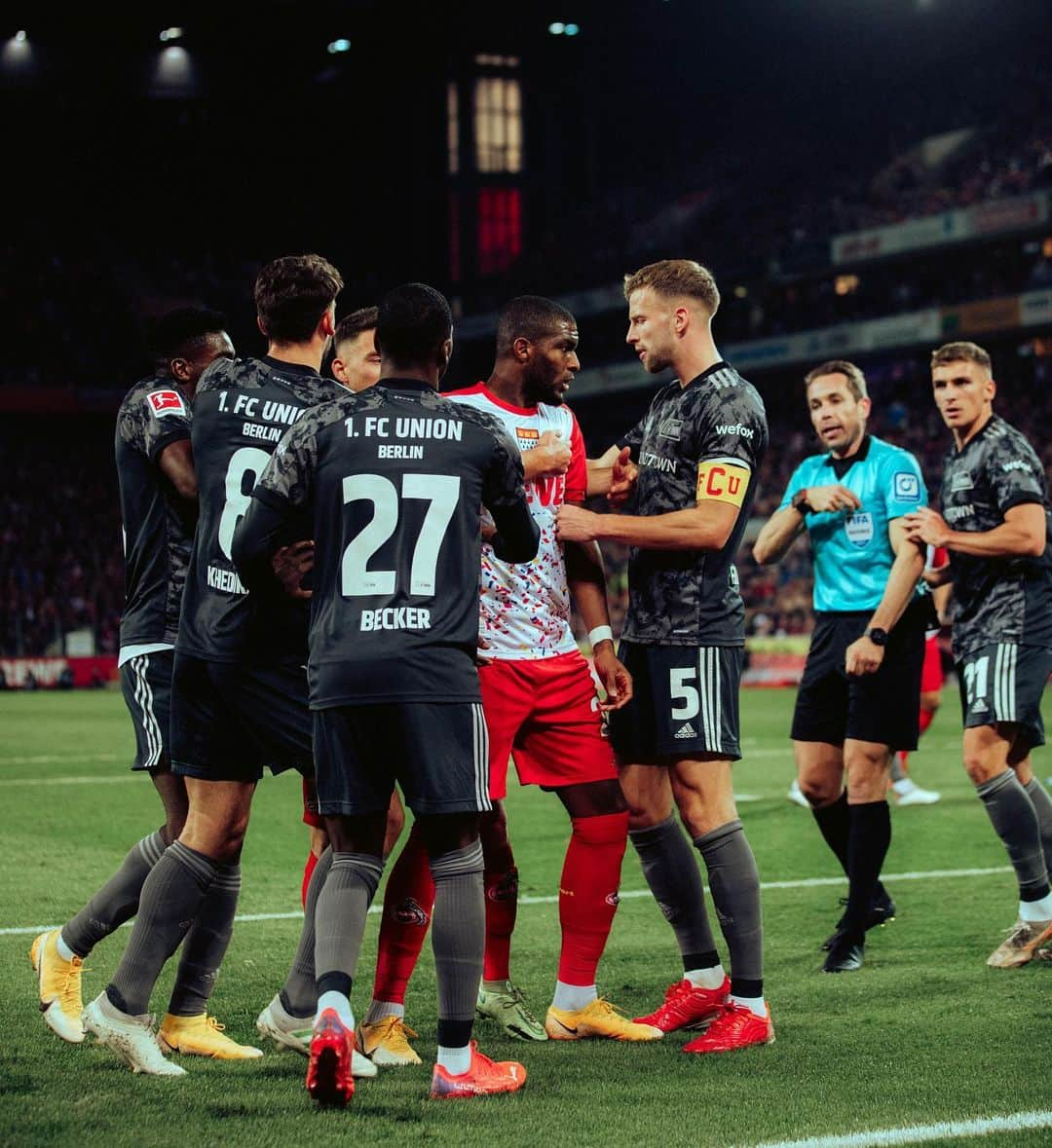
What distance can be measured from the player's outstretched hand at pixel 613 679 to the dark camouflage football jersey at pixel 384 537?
804 millimetres

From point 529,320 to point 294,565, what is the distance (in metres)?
1.15

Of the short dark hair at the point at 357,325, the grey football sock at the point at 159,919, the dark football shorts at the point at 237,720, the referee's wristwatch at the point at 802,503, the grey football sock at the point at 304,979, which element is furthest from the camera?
the referee's wristwatch at the point at 802,503

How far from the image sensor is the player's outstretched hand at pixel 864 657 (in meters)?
5.95

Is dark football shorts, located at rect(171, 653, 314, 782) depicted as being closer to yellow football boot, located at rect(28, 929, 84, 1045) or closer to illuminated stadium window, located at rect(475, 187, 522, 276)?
yellow football boot, located at rect(28, 929, 84, 1045)

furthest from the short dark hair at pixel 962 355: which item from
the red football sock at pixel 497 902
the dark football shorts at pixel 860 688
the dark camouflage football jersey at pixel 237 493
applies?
the dark camouflage football jersey at pixel 237 493

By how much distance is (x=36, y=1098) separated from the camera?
12.7 ft

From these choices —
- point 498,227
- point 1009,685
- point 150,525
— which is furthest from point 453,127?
point 150,525

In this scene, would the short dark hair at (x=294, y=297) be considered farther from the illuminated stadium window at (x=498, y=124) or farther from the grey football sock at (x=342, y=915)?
the illuminated stadium window at (x=498, y=124)

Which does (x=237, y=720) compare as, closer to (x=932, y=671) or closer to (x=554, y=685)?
(x=554, y=685)

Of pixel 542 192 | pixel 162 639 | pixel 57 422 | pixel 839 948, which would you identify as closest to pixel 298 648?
pixel 162 639

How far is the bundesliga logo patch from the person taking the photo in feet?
15.0

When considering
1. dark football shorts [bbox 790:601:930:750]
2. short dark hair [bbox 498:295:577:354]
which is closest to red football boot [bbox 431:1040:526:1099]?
short dark hair [bbox 498:295:577:354]

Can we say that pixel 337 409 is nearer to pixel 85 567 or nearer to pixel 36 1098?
pixel 36 1098

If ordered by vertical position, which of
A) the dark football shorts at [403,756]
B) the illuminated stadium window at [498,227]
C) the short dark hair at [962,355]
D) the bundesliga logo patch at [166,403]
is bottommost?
the dark football shorts at [403,756]
